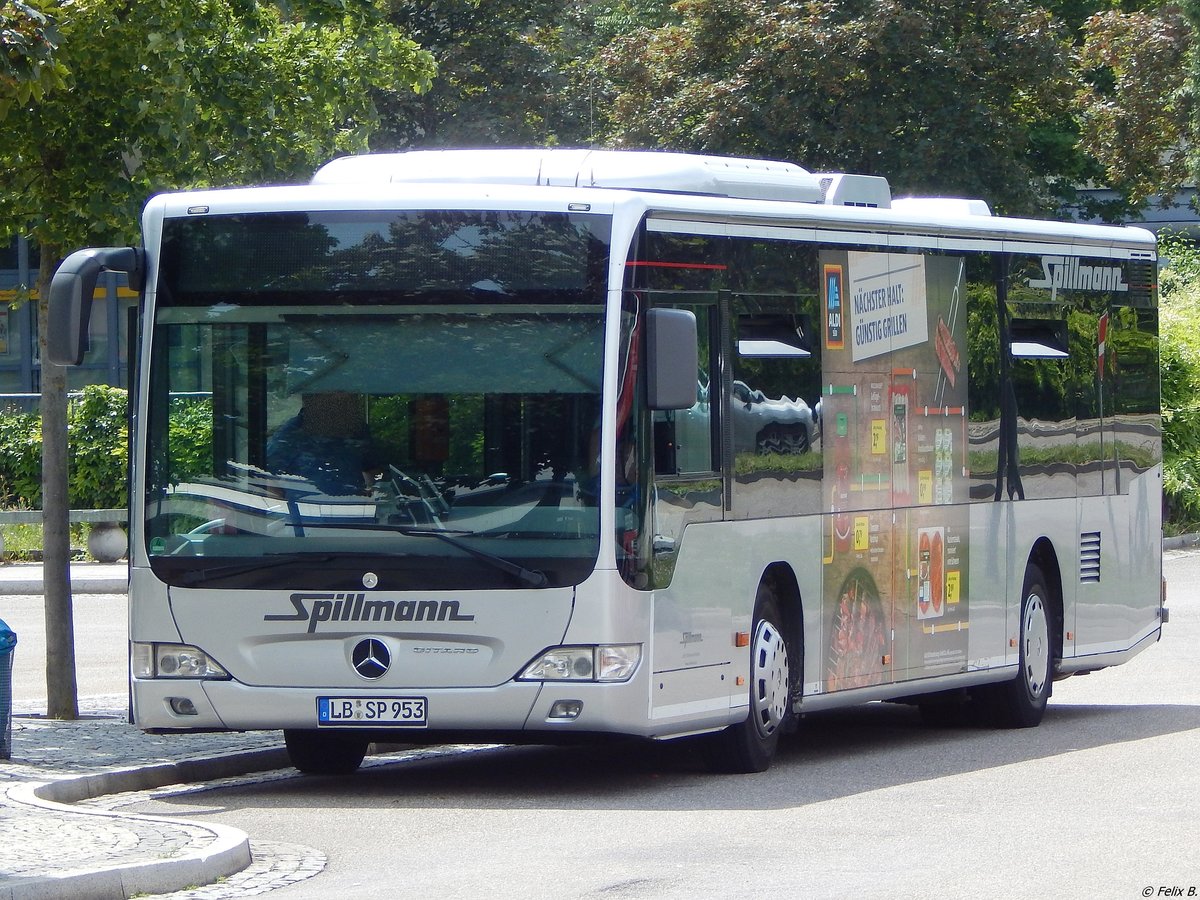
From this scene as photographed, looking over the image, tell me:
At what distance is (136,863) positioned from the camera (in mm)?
7902

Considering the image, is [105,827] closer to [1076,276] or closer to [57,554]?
[57,554]

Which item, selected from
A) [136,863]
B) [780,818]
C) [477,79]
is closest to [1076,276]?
[780,818]

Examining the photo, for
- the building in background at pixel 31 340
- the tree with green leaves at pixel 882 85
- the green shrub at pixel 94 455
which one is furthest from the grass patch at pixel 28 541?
the tree with green leaves at pixel 882 85

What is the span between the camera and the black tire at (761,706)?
11.4m

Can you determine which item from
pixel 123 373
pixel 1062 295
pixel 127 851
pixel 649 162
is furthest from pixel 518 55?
pixel 127 851

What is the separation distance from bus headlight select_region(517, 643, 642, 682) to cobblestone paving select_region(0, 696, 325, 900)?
67.3 inches

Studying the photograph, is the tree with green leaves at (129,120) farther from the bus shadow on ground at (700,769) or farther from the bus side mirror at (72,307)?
the bus shadow on ground at (700,769)

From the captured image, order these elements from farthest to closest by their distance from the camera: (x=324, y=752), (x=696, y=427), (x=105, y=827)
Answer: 1. (x=324, y=752)
2. (x=696, y=427)
3. (x=105, y=827)

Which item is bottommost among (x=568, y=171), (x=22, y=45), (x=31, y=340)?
(x=568, y=171)

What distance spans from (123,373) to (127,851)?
109 feet

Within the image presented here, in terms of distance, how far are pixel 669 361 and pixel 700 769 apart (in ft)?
8.06

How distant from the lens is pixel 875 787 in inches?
431

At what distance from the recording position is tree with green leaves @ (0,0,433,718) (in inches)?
513

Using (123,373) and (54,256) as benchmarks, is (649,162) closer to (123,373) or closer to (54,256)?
(54,256)
